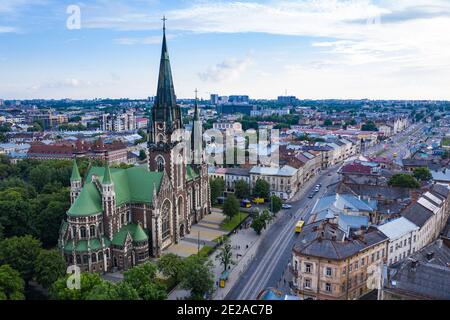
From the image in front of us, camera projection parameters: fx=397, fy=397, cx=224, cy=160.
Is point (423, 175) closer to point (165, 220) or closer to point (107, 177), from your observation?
point (165, 220)

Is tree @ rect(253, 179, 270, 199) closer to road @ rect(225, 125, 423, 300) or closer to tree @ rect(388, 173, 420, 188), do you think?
road @ rect(225, 125, 423, 300)

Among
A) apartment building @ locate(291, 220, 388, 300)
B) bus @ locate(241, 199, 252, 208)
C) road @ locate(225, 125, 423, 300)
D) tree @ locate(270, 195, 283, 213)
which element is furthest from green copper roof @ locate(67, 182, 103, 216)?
bus @ locate(241, 199, 252, 208)

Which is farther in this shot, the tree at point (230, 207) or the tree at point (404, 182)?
the tree at point (404, 182)

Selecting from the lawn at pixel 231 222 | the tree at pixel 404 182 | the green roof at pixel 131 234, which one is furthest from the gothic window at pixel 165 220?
the tree at pixel 404 182

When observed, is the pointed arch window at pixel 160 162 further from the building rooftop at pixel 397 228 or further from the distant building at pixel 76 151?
the distant building at pixel 76 151

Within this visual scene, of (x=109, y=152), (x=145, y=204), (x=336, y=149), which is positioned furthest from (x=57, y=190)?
(x=336, y=149)

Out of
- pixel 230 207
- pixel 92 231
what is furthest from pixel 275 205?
pixel 92 231
